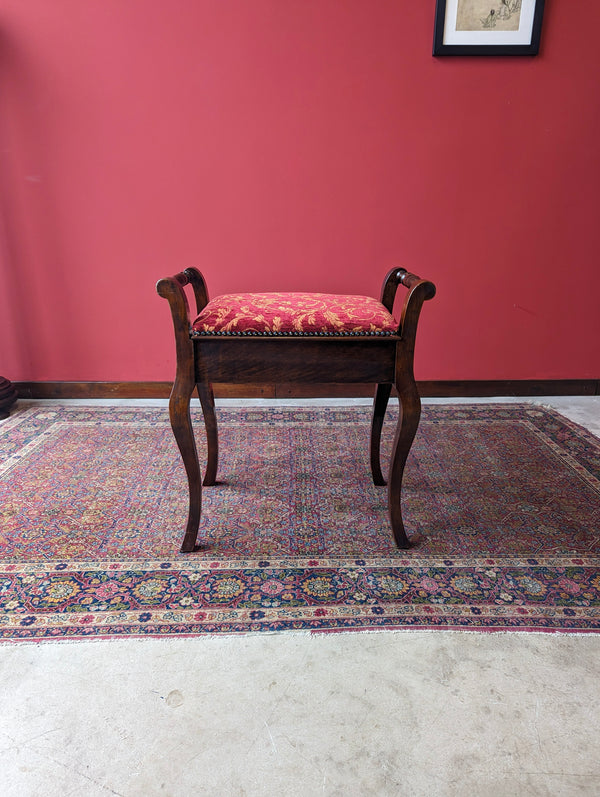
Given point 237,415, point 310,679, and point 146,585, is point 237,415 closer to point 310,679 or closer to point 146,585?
point 146,585

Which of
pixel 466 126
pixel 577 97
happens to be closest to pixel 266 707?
pixel 466 126

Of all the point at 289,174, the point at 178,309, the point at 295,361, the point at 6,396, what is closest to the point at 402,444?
the point at 295,361

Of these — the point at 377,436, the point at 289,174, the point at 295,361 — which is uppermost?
the point at 289,174

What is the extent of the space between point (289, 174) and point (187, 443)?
1.57 meters

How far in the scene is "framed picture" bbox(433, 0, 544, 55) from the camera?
2303 mm

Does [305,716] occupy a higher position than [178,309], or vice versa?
[178,309]

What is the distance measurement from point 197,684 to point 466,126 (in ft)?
8.10

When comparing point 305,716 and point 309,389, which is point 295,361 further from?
point 309,389

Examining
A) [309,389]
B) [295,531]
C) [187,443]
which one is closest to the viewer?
[187,443]

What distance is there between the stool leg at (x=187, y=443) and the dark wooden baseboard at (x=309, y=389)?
1267 millimetres

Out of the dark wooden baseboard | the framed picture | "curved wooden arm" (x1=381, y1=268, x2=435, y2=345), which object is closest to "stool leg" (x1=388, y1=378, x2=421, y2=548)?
"curved wooden arm" (x1=381, y1=268, x2=435, y2=345)

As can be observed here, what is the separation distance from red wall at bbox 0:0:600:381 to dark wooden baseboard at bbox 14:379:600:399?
0.05m

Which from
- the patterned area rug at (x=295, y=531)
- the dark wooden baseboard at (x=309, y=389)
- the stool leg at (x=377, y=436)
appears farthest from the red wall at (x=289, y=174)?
the stool leg at (x=377, y=436)

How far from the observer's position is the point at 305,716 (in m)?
1.03
